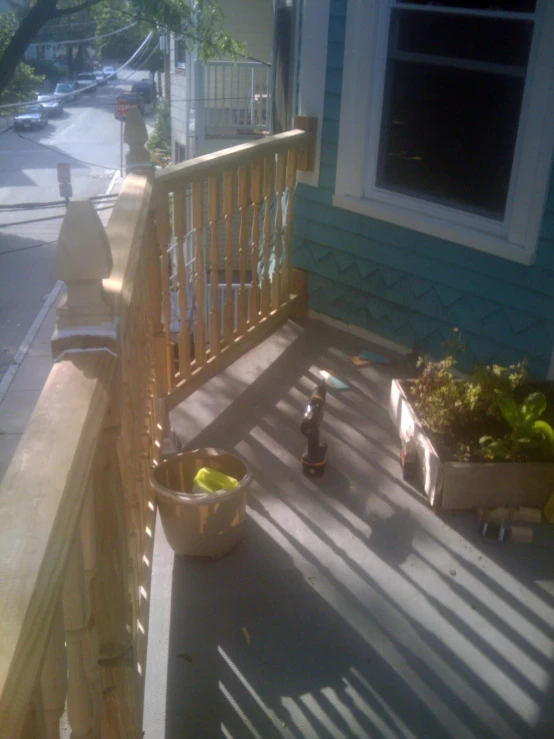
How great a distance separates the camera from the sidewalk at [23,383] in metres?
8.64

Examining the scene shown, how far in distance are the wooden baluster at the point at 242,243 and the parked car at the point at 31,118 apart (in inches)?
1151

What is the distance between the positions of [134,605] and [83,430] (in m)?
0.92

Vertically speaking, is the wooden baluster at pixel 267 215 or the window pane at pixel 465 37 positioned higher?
the window pane at pixel 465 37

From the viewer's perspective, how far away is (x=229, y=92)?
12852 millimetres

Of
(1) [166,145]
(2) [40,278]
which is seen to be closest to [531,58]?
(2) [40,278]

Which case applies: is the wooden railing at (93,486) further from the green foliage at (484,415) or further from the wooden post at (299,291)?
the wooden post at (299,291)

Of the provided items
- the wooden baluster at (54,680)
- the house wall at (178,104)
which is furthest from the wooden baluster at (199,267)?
the house wall at (178,104)

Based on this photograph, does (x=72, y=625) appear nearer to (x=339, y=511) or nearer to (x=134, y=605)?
(x=134, y=605)

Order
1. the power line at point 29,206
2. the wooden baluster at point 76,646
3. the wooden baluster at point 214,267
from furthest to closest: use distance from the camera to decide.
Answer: the power line at point 29,206
the wooden baluster at point 214,267
the wooden baluster at point 76,646

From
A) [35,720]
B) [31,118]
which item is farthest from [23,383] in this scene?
[31,118]

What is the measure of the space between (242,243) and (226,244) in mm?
200

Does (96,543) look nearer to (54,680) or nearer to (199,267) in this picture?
(54,680)

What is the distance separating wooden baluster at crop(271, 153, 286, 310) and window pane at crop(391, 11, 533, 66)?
2.55 ft

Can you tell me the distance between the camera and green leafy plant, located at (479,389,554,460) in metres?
2.53
